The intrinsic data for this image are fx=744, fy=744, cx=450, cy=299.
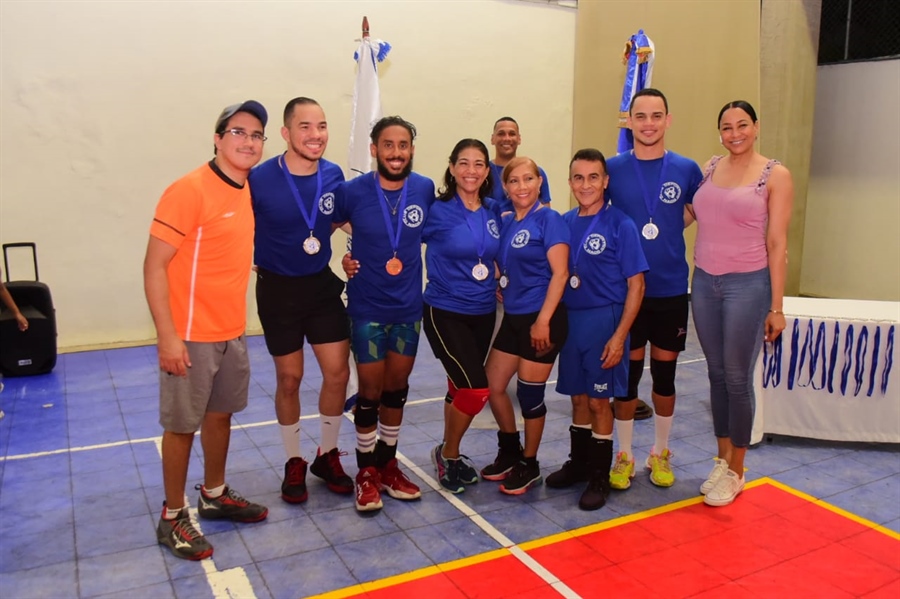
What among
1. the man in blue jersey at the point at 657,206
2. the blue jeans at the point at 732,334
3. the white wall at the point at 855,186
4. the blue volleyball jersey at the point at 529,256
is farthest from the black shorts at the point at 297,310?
the white wall at the point at 855,186

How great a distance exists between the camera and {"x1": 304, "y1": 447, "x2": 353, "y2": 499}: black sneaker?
12.6ft

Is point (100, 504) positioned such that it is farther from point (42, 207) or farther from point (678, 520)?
point (42, 207)

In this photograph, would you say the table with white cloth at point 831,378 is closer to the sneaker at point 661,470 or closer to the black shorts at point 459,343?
the sneaker at point 661,470

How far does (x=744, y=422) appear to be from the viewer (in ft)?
12.2

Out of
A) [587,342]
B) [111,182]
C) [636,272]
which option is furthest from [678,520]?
[111,182]

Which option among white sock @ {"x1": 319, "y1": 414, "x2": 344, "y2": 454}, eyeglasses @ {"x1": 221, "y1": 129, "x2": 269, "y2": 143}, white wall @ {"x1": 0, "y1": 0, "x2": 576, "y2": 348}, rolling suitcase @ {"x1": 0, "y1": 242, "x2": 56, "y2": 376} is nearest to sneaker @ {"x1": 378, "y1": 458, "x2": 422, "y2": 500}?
white sock @ {"x1": 319, "y1": 414, "x2": 344, "y2": 454}

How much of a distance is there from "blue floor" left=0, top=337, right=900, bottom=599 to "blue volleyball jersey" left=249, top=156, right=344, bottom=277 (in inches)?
48.5

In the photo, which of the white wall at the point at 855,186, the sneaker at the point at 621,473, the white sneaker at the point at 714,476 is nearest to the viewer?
the white sneaker at the point at 714,476

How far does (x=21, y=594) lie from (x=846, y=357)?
442 centimetres

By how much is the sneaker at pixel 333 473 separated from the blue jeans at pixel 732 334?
196 centimetres

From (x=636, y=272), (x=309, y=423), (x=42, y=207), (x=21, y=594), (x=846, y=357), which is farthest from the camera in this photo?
Result: (x=42, y=207)

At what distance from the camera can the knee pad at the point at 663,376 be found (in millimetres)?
3941

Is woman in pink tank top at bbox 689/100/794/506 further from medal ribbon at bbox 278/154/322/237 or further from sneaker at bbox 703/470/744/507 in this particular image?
medal ribbon at bbox 278/154/322/237

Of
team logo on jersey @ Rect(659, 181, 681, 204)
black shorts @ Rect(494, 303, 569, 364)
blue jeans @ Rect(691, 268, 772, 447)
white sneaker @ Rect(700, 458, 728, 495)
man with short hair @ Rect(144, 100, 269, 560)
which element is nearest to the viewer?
man with short hair @ Rect(144, 100, 269, 560)
